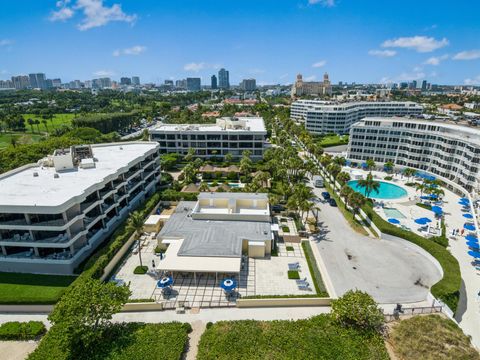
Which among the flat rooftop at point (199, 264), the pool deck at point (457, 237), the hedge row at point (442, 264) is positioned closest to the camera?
the pool deck at point (457, 237)

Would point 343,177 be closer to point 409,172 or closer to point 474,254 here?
point 409,172

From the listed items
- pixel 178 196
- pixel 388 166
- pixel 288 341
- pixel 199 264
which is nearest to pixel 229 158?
pixel 178 196

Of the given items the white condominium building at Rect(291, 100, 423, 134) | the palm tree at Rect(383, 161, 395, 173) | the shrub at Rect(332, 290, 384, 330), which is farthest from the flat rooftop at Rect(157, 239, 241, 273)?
the white condominium building at Rect(291, 100, 423, 134)

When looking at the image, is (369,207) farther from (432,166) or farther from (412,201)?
(432,166)

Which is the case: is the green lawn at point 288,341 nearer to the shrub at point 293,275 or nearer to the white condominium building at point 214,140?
the shrub at point 293,275

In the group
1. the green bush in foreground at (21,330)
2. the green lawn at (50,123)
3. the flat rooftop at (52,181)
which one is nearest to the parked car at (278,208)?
the flat rooftop at (52,181)

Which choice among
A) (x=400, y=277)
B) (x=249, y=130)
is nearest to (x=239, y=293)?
(x=400, y=277)

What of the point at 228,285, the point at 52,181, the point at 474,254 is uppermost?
the point at 52,181
